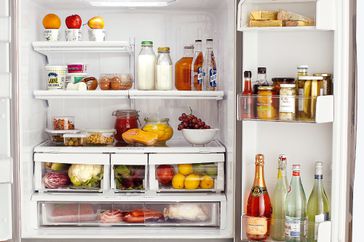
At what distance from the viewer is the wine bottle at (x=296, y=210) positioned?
6.48ft

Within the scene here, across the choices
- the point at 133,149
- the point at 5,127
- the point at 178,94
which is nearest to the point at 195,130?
the point at 178,94

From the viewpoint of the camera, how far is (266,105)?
78.3 inches

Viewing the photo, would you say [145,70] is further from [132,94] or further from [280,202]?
[280,202]

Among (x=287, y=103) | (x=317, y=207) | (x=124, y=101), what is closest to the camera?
(x=287, y=103)

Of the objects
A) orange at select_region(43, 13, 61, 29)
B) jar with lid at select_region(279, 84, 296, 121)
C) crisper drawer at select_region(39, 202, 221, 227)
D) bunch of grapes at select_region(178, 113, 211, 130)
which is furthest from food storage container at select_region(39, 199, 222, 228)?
orange at select_region(43, 13, 61, 29)

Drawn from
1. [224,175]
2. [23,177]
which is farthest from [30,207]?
[224,175]

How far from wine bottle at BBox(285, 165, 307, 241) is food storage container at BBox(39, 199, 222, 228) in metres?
0.35

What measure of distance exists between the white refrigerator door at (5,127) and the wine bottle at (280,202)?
1010 mm

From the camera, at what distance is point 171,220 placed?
235 centimetres

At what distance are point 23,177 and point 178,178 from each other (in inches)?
24.4

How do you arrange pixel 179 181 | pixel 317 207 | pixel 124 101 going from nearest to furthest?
pixel 317 207 → pixel 179 181 → pixel 124 101

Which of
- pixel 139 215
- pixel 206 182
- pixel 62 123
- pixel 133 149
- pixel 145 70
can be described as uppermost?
pixel 145 70

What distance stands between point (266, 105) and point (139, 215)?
0.75 meters

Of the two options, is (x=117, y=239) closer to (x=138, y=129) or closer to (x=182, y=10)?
(x=138, y=129)
